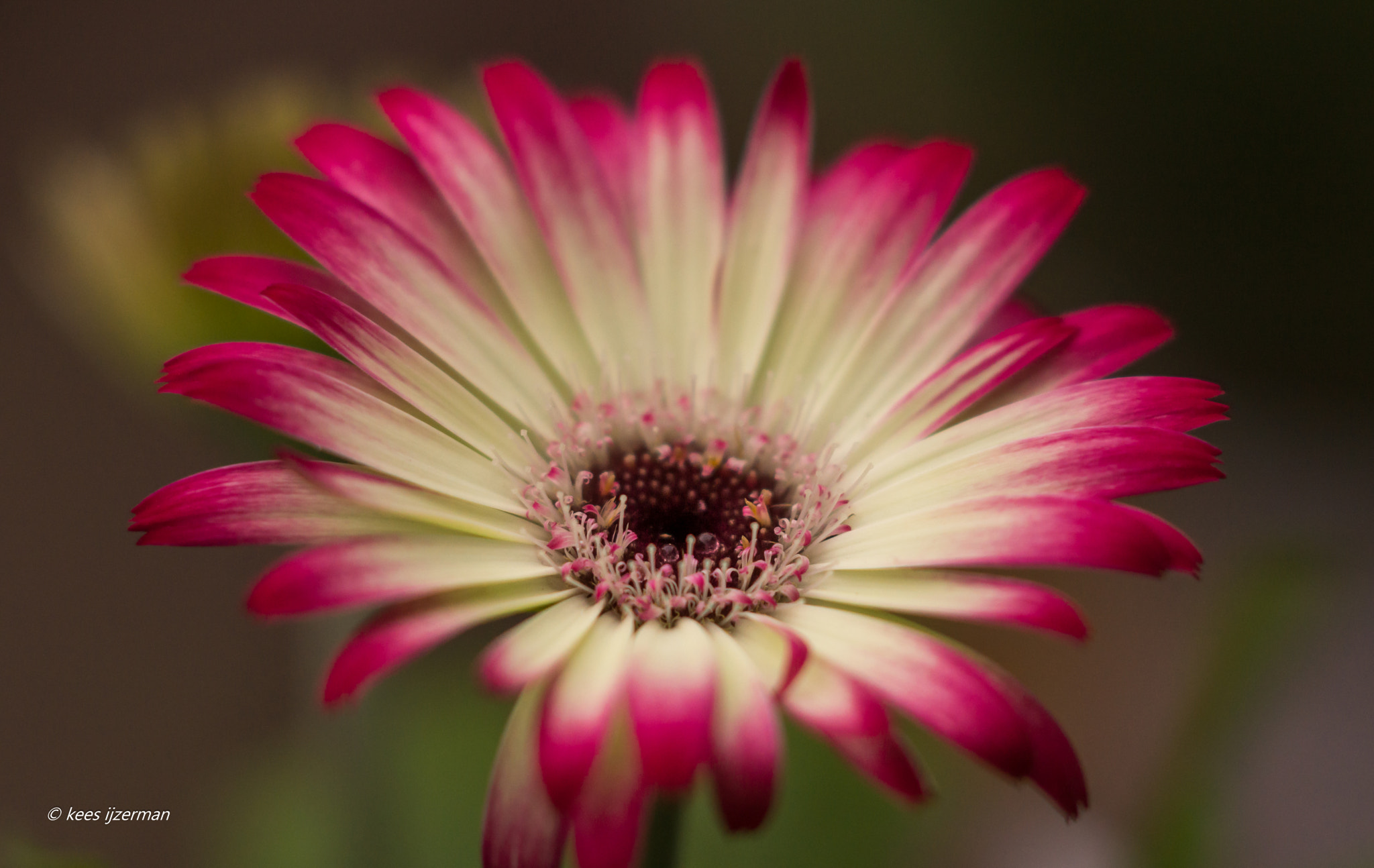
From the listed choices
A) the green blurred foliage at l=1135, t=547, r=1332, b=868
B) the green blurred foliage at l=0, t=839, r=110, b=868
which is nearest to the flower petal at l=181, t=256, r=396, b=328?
the green blurred foliage at l=0, t=839, r=110, b=868

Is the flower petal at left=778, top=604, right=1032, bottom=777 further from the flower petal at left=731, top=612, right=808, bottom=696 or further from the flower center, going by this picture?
the flower center

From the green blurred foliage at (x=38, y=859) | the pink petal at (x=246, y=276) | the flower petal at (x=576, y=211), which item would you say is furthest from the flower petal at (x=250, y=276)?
the green blurred foliage at (x=38, y=859)

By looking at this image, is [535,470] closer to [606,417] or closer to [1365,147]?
[606,417]

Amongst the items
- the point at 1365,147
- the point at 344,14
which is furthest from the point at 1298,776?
the point at 344,14

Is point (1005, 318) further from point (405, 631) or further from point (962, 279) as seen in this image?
point (405, 631)

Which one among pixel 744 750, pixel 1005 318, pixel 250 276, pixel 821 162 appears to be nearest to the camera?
pixel 744 750

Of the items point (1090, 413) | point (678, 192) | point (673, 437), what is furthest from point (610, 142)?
point (1090, 413)
